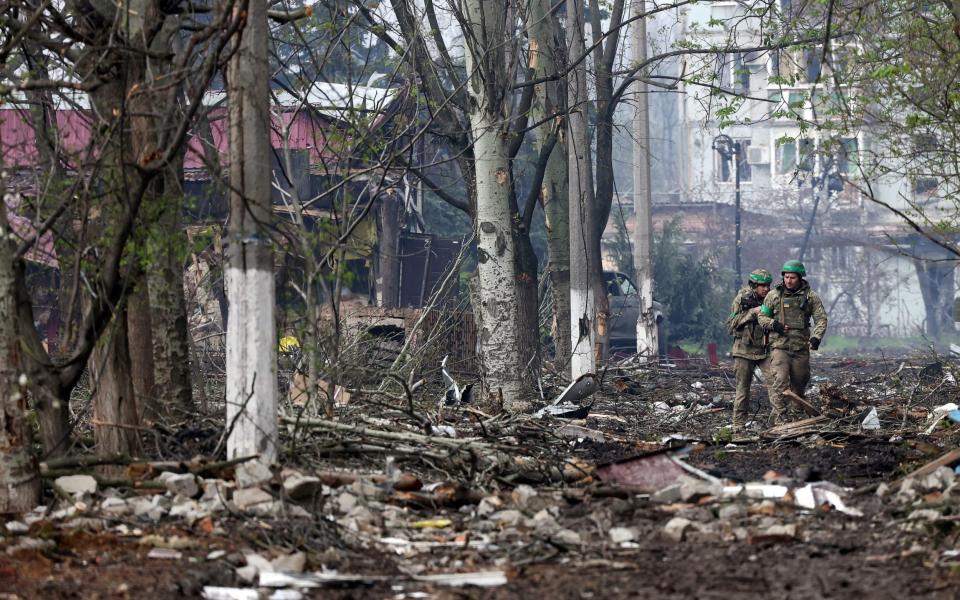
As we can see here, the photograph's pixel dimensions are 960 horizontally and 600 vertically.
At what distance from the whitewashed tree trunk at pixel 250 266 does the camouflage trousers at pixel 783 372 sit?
753 cm

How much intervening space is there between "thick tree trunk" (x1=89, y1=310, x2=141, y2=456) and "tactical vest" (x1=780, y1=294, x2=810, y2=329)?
7831 mm

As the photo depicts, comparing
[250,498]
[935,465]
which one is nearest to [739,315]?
[935,465]

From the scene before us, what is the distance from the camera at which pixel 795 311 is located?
1333 centimetres

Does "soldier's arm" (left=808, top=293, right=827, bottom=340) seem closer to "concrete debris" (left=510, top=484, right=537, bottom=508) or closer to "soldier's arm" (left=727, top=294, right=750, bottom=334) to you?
"soldier's arm" (left=727, top=294, right=750, bottom=334)

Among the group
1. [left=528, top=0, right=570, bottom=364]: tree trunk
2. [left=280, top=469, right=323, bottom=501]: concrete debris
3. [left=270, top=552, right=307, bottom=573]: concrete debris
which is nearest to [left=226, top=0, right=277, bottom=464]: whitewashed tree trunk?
[left=280, top=469, right=323, bottom=501]: concrete debris

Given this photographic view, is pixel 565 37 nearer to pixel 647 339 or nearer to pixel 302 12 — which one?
pixel 647 339

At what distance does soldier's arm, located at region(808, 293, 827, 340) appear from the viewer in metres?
12.8

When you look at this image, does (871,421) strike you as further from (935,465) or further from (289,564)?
(289,564)

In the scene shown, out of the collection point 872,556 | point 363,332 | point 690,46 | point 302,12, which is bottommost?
point 872,556

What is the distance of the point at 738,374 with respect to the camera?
13.7m

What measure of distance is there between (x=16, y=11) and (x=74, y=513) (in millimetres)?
3894

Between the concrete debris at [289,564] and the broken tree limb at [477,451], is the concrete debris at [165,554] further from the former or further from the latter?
the broken tree limb at [477,451]

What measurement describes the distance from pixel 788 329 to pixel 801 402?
83 centimetres

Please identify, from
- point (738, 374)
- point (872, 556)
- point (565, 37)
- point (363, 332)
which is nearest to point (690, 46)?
point (565, 37)
